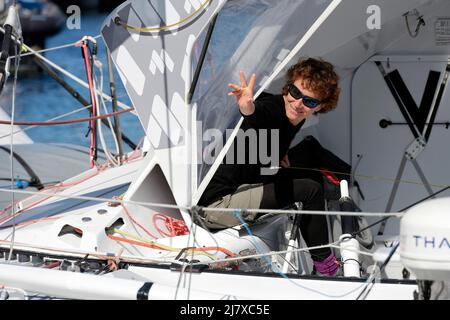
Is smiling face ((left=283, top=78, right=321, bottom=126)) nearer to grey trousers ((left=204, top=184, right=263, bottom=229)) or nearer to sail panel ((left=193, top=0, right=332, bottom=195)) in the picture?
sail panel ((left=193, top=0, right=332, bottom=195))

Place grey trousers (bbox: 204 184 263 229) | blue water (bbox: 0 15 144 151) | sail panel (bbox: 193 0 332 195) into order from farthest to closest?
1. blue water (bbox: 0 15 144 151)
2. grey trousers (bbox: 204 184 263 229)
3. sail panel (bbox: 193 0 332 195)

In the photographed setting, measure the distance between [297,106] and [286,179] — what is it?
13.8 inches

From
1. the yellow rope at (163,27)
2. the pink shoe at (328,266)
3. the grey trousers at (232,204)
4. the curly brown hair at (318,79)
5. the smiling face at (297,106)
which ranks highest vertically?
the yellow rope at (163,27)

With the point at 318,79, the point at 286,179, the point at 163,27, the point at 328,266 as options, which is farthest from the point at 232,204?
the point at 163,27

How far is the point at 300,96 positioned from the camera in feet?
11.5

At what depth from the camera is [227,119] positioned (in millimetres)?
3633

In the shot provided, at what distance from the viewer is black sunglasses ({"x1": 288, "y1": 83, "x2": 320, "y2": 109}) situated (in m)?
3.51

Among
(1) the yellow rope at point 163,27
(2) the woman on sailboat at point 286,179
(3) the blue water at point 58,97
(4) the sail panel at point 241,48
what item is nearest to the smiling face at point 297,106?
(2) the woman on sailboat at point 286,179

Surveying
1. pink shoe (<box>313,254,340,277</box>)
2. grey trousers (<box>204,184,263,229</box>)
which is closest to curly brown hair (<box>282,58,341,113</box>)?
grey trousers (<box>204,184,263,229</box>)

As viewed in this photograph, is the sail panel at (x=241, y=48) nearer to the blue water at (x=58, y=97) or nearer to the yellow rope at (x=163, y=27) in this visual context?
the yellow rope at (x=163, y=27)

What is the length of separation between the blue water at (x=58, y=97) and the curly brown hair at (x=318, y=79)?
8.11m

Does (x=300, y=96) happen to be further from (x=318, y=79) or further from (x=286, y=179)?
(x=286, y=179)

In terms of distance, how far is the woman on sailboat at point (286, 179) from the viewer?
3537 mm
